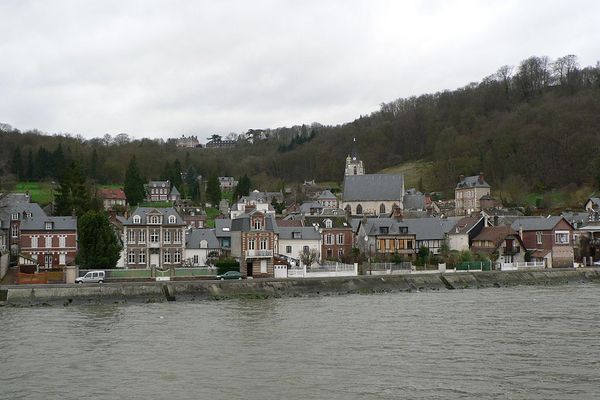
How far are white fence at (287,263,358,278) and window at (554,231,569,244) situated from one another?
2021 centimetres

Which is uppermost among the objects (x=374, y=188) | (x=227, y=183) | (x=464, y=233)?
(x=227, y=183)

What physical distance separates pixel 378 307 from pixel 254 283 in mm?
10598

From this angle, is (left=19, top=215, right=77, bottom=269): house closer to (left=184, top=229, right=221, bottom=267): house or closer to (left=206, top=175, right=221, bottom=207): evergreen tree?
(left=184, top=229, right=221, bottom=267): house

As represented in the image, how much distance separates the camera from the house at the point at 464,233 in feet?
205

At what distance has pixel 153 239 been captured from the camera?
53.9m

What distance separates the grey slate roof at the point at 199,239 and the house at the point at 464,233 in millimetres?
20802

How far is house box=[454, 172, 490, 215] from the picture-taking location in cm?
9788

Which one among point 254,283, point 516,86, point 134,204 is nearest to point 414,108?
point 516,86

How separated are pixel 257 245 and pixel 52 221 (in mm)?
16476

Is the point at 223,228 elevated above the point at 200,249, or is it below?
above

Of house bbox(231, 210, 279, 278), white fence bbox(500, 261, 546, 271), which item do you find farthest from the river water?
white fence bbox(500, 261, 546, 271)

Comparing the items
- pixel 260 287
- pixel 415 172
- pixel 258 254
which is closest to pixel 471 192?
pixel 415 172

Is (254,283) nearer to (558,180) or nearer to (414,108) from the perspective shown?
(558,180)

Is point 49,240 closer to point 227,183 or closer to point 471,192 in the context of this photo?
point 471,192
